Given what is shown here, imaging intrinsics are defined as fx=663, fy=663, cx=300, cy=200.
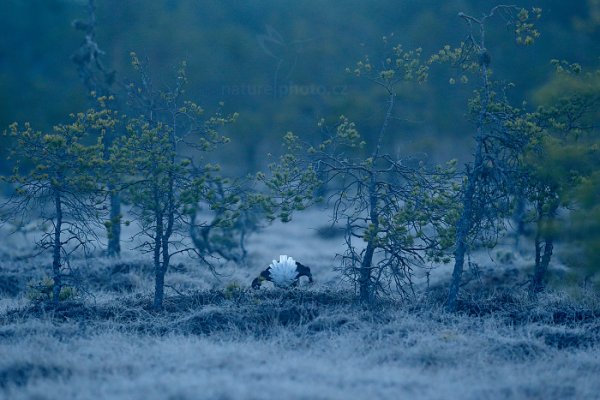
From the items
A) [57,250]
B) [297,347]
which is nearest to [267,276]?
[297,347]

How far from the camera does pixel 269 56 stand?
2623 centimetres

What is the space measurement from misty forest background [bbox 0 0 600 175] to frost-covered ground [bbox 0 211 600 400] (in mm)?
9659

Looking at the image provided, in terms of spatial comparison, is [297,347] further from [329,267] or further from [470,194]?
[329,267]

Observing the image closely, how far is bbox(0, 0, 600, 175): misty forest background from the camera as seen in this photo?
21.3 meters

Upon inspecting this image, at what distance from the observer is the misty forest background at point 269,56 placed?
69.8 feet

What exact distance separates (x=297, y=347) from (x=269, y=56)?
65.2 feet

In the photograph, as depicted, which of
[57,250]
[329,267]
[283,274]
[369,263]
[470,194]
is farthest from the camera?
[329,267]

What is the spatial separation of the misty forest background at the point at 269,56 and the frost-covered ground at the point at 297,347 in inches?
380

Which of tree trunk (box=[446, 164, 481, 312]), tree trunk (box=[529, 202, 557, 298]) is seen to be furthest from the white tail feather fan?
tree trunk (box=[529, 202, 557, 298])

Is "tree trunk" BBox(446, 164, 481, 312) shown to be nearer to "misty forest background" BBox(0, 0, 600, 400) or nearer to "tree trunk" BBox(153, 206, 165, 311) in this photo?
"misty forest background" BBox(0, 0, 600, 400)

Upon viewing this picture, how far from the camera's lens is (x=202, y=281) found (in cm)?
1266

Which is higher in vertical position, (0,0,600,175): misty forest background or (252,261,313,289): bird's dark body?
(0,0,600,175): misty forest background

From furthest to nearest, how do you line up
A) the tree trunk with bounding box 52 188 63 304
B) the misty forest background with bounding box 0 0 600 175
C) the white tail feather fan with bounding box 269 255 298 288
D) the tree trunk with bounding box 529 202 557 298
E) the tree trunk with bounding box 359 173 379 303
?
the misty forest background with bounding box 0 0 600 175 → the white tail feather fan with bounding box 269 255 298 288 → the tree trunk with bounding box 529 202 557 298 → the tree trunk with bounding box 359 173 379 303 → the tree trunk with bounding box 52 188 63 304

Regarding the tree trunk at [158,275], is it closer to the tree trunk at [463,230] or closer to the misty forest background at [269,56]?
the tree trunk at [463,230]
